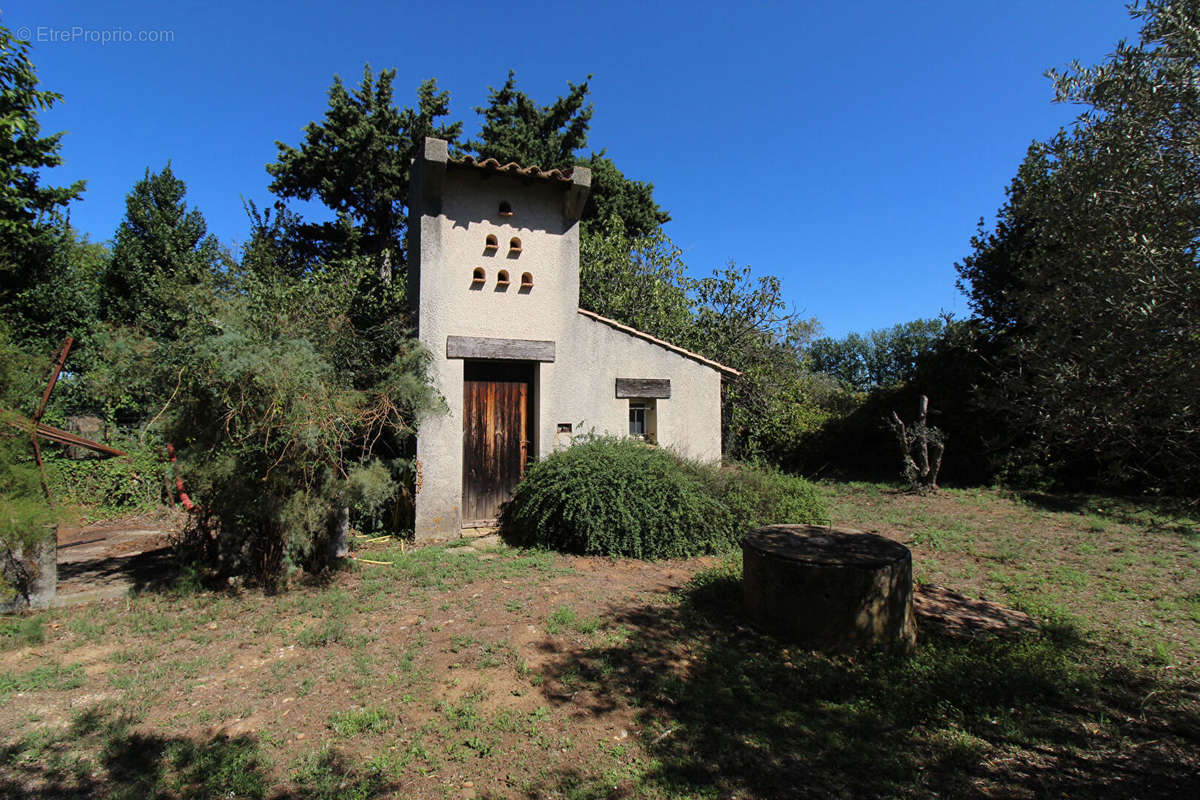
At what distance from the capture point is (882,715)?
384cm

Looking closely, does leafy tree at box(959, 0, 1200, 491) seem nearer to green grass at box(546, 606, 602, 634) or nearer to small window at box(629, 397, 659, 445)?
green grass at box(546, 606, 602, 634)

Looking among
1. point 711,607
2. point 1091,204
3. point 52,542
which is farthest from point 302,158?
point 1091,204

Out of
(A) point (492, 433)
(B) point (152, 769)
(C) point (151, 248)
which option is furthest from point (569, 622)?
(C) point (151, 248)

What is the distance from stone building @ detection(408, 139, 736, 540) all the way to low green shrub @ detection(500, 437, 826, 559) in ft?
2.58

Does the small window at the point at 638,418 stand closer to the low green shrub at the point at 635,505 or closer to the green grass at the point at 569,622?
the low green shrub at the point at 635,505

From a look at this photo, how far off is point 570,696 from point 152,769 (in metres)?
2.42

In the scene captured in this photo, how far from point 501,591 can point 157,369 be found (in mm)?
3922

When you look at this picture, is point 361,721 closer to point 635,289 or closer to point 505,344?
point 505,344

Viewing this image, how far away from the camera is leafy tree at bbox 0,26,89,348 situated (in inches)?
387

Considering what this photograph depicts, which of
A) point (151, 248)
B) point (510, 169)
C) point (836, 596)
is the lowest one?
point (836, 596)

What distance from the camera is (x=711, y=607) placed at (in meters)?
5.56

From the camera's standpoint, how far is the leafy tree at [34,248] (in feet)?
32.2

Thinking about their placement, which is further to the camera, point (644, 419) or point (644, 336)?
point (644, 419)

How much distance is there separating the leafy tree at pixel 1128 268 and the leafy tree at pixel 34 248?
1415 cm
